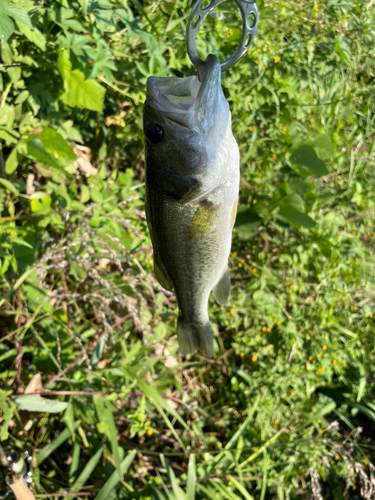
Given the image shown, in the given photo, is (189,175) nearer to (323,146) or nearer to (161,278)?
(161,278)

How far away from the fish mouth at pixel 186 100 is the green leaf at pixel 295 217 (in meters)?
1.54

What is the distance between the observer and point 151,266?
93.0 inches

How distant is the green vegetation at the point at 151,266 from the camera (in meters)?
1.84

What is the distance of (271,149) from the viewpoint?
107 inches

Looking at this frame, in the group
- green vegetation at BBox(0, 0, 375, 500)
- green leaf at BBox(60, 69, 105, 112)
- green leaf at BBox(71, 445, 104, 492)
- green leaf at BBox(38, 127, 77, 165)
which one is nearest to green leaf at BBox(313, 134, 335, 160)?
green vegetation at BBox(0, 0, 375, 500)

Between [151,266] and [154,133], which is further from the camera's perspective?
[151,266]

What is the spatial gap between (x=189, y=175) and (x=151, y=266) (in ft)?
4.39

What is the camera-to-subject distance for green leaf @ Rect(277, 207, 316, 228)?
2.42 metres

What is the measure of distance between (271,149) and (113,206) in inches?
51.0

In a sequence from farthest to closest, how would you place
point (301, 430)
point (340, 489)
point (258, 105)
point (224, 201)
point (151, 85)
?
point (340, 489) < point (301, 430) < point (258, 105) < point (224, 201) < point (151, 85)

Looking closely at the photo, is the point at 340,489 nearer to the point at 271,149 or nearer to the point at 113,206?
the point at 271,149

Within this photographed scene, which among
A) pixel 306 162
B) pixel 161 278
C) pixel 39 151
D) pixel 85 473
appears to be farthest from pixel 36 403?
pixel 306 162

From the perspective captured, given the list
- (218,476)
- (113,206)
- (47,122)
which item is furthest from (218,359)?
(47,122)

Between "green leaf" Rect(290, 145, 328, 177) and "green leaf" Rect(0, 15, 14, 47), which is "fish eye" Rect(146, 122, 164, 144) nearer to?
"green leaf" Rect(0, 15, 14, 47)
